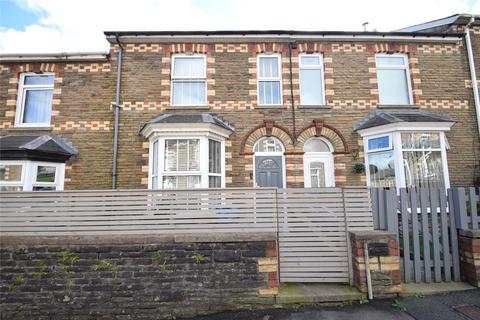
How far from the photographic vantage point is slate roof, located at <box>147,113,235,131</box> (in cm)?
723

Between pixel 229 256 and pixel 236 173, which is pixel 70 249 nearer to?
pixel 229 256

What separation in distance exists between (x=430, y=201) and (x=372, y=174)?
12.4ft

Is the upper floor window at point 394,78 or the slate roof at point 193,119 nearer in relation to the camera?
the slate roof at point 193,119

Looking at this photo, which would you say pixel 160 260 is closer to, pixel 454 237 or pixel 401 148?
pixel 454 237

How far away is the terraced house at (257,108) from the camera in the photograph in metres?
7.55

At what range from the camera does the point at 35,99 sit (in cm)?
834

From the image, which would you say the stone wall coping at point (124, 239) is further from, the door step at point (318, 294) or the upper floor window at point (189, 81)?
the upper floor window at point (189, 81)

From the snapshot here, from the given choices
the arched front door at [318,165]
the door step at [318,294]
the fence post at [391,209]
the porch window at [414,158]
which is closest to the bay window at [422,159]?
the porch window at [414,158]

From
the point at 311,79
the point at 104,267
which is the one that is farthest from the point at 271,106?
the point at 104,267

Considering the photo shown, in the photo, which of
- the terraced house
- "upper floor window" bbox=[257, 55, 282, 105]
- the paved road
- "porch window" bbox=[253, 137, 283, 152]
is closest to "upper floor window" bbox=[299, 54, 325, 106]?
the terraced house

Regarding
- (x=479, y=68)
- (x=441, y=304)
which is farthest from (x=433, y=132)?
(x=441, y=304)

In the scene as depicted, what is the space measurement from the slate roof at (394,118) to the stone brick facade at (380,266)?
4.76 m

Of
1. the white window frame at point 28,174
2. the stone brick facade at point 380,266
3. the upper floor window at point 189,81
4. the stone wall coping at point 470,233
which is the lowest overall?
the stone brick facade at point 380,266

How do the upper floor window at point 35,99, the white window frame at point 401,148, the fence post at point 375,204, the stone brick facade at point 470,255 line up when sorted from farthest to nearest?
the upper floor window at point 35,99 < the white window frame at point 401,148 < the fence post at point 375,204 < the stone brick facade at point 470,255
